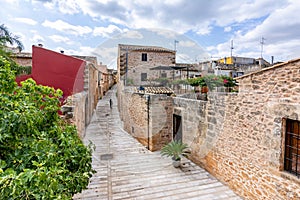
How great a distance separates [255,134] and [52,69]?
307 inches

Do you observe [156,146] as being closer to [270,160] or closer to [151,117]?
[151,117]

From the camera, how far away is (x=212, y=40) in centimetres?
1280

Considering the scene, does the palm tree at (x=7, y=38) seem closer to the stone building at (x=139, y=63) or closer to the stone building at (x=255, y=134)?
the stone building at (x=255, y=134)

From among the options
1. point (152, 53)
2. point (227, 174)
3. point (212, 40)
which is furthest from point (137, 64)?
point (227, 174)

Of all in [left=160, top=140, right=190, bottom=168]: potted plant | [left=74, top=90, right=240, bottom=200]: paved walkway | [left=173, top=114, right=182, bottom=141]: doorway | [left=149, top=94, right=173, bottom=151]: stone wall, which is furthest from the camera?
[left=149, top=94, right=173, bottom=151]: stone wall

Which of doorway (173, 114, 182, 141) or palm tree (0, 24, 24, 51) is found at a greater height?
palm tree (0, 24, 24, 51)

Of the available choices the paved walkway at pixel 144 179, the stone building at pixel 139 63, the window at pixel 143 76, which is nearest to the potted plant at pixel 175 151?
the paved walkway at pixel 144 179

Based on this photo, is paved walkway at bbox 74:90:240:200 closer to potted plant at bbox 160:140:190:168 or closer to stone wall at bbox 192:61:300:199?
potted plant at bbox 160:140:190:168

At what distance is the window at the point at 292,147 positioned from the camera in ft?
11.9

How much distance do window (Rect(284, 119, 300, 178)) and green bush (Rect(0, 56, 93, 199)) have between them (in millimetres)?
4099

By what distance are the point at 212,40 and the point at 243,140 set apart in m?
9.93

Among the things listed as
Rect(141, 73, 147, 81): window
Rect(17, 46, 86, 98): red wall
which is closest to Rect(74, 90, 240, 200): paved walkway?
Rect(17, 46, 86, 98): red wall

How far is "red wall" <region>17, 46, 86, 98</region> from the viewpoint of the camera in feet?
24.6

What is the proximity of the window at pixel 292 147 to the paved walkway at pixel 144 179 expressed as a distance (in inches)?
67.8
